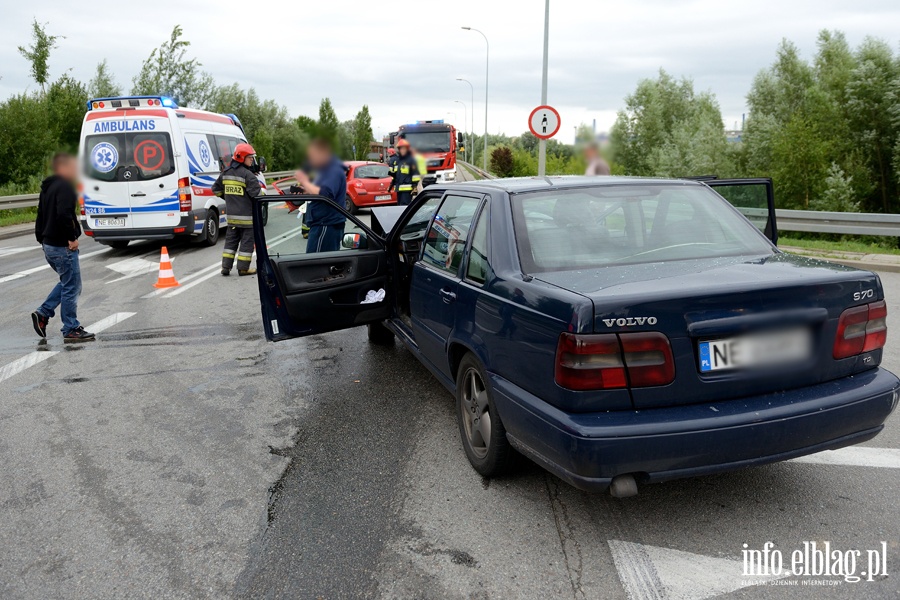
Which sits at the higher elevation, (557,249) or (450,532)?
(557,249)

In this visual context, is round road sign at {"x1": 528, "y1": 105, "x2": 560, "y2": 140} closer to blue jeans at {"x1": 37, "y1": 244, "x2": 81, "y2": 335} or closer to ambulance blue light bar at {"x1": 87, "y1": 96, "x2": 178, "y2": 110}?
ambulance blue light bar at {"x1": 87, "y1": 96, "x2": 178, "y2": 110}

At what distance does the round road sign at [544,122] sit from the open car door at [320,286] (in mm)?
11711

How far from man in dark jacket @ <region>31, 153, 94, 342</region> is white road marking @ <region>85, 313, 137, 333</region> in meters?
0.51

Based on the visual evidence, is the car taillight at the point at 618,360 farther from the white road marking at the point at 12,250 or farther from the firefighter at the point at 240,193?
the white road marking at the point at 12,250

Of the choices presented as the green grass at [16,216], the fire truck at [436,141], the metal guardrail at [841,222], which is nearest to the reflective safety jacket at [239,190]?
the metal guardrail at [841,222]

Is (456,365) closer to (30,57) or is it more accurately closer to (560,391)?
(560,391)

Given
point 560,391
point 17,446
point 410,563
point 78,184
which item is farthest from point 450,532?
point 78,184

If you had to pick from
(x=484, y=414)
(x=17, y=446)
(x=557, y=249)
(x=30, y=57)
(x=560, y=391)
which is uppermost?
(x=30, y=57)

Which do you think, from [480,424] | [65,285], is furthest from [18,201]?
[480,424]

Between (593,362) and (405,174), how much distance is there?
12714 millimetres

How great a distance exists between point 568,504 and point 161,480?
7.20 feet

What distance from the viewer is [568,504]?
3441 millimetres

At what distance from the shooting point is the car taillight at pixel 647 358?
110 inches

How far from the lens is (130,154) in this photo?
1275cm
